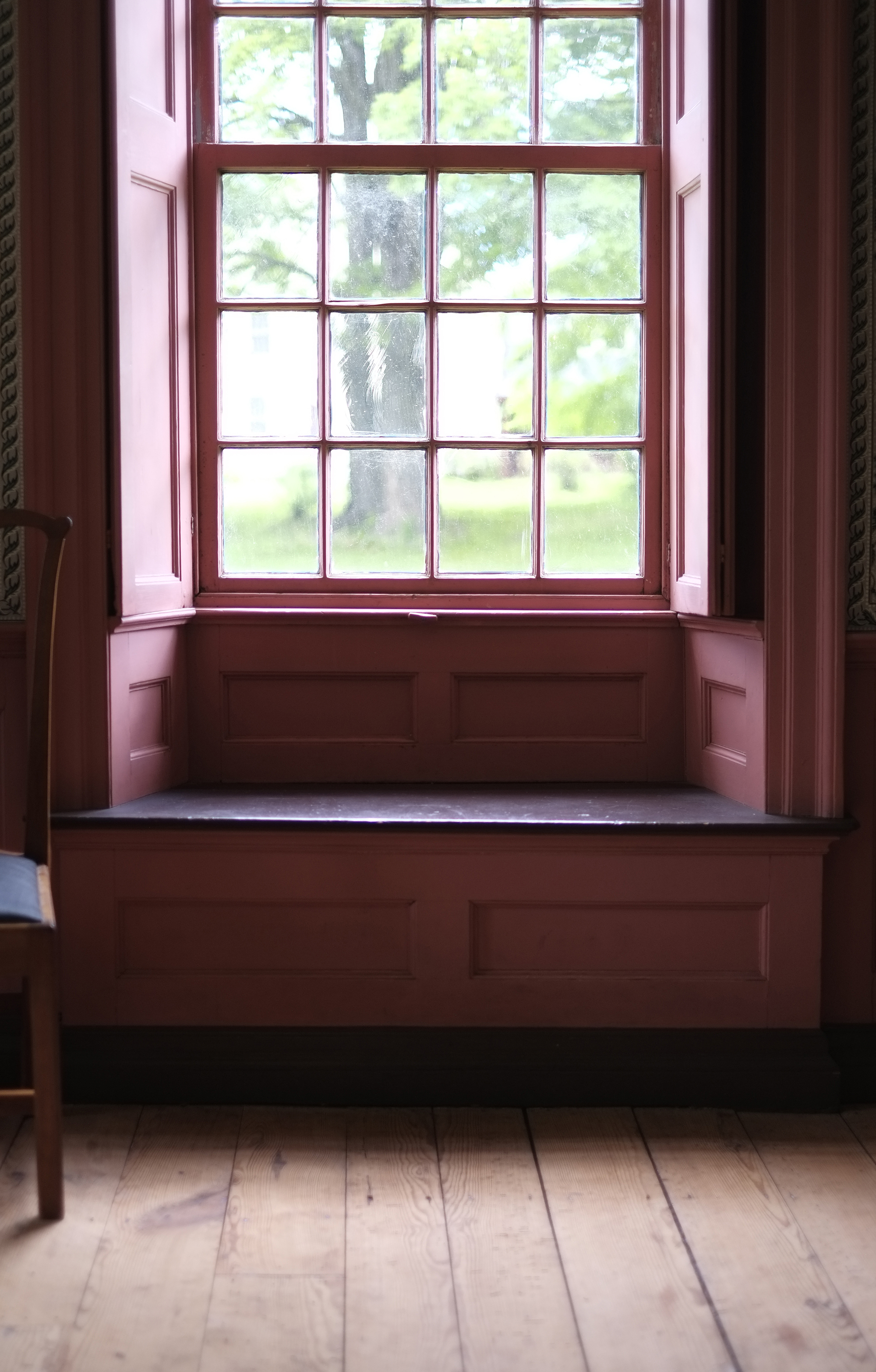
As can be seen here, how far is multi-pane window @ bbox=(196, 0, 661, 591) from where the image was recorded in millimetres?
3393

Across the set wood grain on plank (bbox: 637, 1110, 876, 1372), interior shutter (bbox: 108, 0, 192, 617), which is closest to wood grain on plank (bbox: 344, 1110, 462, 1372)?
wood grain on plank (bbox: 637, 1110, 876, 1372)

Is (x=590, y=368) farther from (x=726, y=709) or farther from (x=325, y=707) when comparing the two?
(x=325, y=707)

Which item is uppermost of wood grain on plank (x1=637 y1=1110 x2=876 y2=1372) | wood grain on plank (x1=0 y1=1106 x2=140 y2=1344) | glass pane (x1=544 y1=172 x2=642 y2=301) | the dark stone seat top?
glass pane (x1=544 y1=172 x2=642 y2=301)

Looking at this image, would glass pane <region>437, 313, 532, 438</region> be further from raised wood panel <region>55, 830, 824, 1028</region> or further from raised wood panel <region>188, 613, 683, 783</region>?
raised wood panel <region>55, 830, 824, 1028</region>

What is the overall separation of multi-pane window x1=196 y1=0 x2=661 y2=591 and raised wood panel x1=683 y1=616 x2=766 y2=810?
279 millimetres

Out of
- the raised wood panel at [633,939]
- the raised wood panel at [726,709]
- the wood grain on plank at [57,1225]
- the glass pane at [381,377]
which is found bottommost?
the wood grain on plank at [57,1225]

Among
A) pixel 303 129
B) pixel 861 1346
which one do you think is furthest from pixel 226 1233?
pixel 303 129

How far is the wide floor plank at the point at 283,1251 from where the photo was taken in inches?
79.9

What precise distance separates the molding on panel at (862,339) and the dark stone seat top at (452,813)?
0.50 meters

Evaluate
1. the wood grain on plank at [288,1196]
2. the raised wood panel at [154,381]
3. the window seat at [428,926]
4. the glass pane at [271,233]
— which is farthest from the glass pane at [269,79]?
the wood grain on plank at [288,1196]

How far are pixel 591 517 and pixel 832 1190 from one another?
163 cm

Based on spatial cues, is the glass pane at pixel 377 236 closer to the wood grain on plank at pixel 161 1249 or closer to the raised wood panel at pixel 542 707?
the raised wood panel at pixel 542 707

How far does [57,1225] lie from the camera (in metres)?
2.42

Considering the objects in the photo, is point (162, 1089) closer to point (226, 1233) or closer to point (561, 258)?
point (226, 1233)
